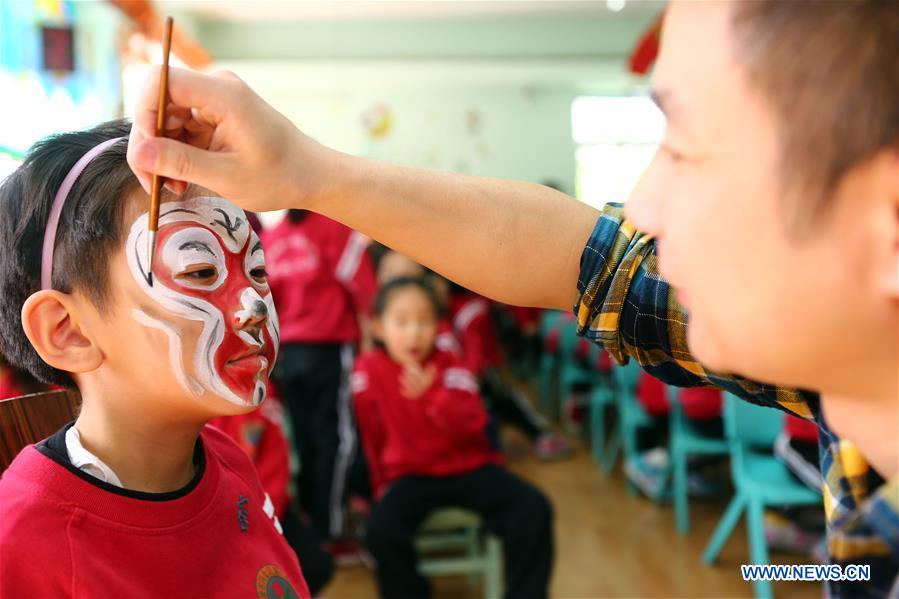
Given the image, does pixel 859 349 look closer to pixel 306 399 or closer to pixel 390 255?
pixel 306 399

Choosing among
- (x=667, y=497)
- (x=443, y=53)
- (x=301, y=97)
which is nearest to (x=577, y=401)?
(x=667, y=497)

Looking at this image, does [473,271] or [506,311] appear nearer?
[473,271]

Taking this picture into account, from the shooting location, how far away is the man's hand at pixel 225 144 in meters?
0.72

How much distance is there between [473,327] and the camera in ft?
13.5

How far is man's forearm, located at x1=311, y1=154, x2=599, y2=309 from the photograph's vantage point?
870 millimetres

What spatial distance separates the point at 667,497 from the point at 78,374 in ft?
→ 10.1

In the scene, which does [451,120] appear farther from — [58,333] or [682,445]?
[58,333]

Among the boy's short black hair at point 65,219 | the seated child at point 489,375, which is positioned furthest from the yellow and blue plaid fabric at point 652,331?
the seated child at point 489,375

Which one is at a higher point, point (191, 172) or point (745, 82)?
point (745, 82)

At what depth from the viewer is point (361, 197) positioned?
2.81 feet

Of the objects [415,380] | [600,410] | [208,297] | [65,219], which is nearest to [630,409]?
[600,410]

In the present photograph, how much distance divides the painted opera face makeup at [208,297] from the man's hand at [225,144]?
0.44ft

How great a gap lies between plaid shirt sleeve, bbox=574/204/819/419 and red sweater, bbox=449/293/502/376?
115 inches

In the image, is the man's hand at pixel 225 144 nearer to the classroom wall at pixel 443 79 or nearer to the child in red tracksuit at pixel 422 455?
the child in red tracksuit at pixel 422 455
